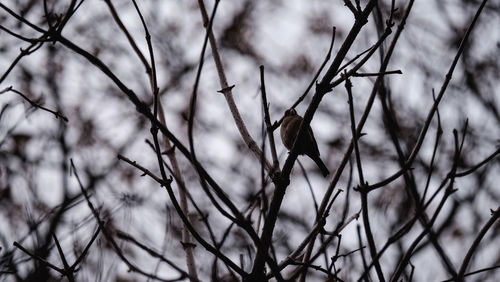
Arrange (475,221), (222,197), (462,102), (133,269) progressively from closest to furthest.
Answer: (222,197)
(133,269)
(475,221)
(462,102)

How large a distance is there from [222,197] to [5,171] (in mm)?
5440

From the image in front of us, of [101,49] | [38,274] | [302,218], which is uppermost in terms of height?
[101,49]

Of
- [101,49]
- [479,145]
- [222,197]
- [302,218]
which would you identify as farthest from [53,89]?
[222,197]

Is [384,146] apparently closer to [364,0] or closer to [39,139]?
[364,0]

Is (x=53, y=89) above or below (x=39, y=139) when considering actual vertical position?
above

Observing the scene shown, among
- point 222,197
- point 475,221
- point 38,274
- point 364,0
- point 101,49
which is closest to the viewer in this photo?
point 222,197

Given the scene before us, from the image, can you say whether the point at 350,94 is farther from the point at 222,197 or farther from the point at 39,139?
the point at 39,139

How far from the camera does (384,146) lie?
Answer: 9.19m

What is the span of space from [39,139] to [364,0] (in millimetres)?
4861

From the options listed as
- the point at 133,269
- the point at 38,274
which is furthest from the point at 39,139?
the point at 133,269

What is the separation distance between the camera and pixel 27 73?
8.18 meters

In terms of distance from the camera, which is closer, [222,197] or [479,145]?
[222,197]

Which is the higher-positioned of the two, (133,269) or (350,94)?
(350,94)

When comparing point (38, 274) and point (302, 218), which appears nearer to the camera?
point (38, 274)
